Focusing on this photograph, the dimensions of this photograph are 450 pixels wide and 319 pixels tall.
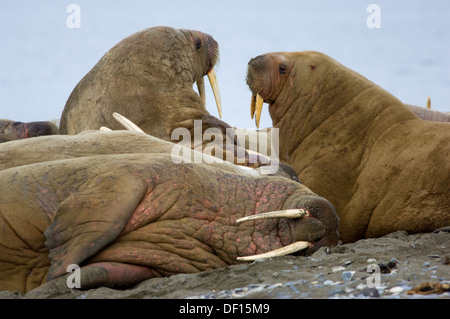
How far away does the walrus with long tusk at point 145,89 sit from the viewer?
7043mm

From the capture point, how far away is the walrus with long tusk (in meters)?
7.04

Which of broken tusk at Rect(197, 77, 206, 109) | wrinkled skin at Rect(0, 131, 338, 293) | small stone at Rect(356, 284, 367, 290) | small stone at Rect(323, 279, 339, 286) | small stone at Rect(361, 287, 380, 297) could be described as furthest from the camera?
broken tusk at Rect(197, 77, 206, 109)

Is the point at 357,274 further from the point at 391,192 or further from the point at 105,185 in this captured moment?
the point at 391,192

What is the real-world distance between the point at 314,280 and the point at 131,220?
3.77ft

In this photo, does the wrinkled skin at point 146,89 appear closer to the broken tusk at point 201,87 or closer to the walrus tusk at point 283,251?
the broken tusk at point 201,87

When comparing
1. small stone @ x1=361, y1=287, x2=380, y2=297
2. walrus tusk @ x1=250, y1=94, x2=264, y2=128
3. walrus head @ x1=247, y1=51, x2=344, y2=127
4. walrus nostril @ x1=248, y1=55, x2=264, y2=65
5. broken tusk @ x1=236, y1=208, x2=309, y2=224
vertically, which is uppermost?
walrus nostril @ x1=248, y1=55, x2=264, y2=65

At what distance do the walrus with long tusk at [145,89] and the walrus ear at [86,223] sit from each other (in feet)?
11.0

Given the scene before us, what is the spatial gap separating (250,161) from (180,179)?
1699 mm

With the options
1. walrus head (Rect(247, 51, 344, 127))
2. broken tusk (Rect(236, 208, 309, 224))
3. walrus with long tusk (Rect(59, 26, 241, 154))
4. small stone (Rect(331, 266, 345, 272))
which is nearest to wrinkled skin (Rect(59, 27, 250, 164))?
walrus with long tusk (Rect(59, 26, 241, 154))

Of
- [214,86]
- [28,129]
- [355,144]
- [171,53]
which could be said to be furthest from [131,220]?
[28,129]

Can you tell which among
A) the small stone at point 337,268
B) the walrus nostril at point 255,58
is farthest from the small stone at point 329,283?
the walrus nostril at point 255,58

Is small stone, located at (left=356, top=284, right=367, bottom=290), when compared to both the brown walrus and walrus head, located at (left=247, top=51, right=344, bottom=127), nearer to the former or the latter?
walrus head, located at (left=247, top=51, right=344, bottom=127)

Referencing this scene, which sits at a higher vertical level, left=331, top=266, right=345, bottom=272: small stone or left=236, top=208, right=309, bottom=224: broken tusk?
left=236, top=208, right=309, bottom=224: broken tusk

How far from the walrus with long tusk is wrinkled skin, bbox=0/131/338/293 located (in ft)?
10.0
